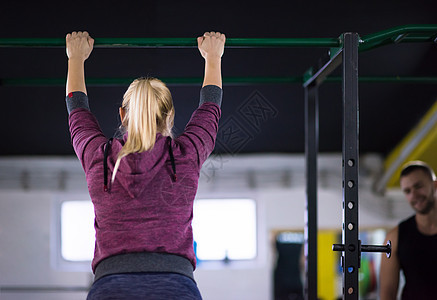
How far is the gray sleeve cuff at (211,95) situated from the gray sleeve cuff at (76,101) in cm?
34

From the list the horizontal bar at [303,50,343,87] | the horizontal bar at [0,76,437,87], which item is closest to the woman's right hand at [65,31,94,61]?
the horizontal bar at [0,76,437,87]

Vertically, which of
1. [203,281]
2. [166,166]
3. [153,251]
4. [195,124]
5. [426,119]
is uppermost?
[426,119]

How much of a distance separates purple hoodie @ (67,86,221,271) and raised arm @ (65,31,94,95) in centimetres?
27

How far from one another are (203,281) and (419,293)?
13.8 ft

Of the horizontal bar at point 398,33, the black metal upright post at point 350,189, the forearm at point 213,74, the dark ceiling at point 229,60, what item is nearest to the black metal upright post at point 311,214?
the dark ceiling at point 229,60

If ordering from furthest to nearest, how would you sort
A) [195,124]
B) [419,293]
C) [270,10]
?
[270,10]
[419,293]
[195,124]

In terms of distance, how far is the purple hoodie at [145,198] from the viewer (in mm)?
1255

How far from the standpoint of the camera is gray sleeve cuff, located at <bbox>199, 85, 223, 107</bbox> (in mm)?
1479

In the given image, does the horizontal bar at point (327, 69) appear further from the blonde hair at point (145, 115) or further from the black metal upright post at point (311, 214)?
the blonde hair at point (145, 115)

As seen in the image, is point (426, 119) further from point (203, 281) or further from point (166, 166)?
point (166, 166)

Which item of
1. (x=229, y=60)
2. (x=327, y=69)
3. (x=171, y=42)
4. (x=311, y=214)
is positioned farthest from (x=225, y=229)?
(x=171, y=42)

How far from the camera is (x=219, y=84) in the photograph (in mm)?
1531

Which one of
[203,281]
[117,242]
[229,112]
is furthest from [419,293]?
[203,281]

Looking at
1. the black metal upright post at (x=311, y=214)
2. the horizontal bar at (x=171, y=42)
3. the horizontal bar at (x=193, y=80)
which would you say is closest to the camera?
the horizontal bar at (x=171, y=42)
